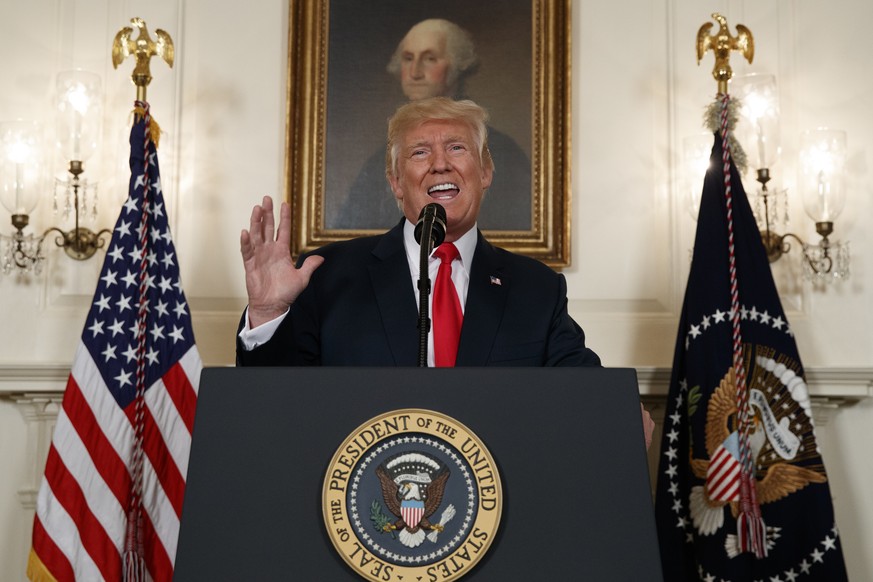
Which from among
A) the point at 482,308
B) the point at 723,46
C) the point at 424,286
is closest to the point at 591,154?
the point at 723,46

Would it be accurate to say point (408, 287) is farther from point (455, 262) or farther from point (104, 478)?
point (104, 478)

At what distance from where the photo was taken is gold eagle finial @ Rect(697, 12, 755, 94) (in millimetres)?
3348

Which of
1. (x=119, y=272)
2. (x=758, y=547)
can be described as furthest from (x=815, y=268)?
(x=119, y=272)

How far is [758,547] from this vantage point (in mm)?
2865

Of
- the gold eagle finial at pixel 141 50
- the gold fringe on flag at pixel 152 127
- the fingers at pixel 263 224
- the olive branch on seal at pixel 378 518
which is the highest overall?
the gold eagle finial at pixel 141 50

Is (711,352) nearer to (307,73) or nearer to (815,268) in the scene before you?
(815,268)

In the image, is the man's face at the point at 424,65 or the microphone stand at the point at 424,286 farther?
the man's face at the point at 424,65

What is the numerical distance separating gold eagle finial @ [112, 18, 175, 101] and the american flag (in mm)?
136

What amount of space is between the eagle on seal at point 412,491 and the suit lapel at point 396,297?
88cm

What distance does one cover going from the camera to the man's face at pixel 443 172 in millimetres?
2486

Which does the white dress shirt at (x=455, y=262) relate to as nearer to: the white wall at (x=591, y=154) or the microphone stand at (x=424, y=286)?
the microphone stand at (x=424, y=286)

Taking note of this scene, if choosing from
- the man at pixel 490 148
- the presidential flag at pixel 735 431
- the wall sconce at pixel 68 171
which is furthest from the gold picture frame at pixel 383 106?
the wall sconce at pixel 68 171

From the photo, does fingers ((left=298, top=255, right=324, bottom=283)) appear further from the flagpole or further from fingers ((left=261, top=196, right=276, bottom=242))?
the flagpole

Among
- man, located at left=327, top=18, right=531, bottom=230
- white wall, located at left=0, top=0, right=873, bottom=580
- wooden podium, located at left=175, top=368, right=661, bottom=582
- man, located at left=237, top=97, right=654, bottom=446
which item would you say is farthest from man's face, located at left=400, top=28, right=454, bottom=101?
wooden podium, located at left=175, top=368, right=661, bottom=582
